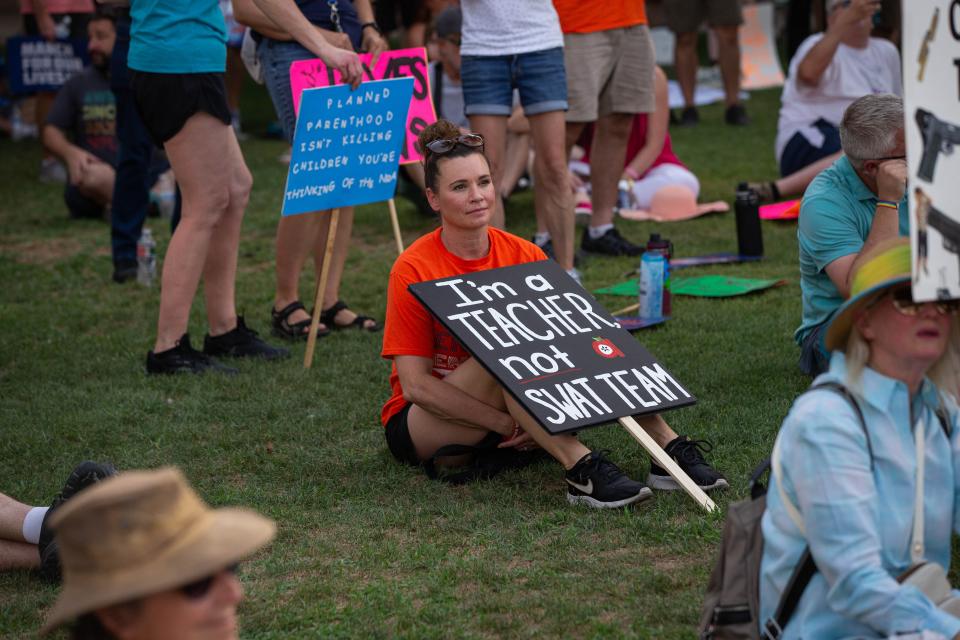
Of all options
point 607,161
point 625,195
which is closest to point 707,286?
point 607,161

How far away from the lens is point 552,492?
441cm

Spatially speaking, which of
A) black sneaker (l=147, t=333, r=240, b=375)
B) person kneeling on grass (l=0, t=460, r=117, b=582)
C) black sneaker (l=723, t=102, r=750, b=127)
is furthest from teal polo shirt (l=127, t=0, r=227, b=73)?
black sneaker (l=723, t=102, r=750, b=127)

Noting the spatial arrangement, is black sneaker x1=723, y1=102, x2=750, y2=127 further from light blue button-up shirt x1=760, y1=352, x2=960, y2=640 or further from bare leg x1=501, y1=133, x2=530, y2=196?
light blue button-up shirt x1=760, y1=352, x2=960, y2=640

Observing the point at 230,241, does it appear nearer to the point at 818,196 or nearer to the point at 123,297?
the point at 123,297

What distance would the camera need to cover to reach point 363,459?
4.82 m

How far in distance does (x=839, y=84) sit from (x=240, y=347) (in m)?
4.93

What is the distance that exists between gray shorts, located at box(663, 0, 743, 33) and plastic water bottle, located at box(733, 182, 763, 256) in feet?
17.5

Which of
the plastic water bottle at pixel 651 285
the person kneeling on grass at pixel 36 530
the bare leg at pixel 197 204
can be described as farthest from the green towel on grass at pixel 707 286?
the person kneeling on grass at pixel 36 530

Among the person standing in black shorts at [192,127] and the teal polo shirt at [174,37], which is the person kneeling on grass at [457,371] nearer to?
the person standing in black shorts at [192,127]

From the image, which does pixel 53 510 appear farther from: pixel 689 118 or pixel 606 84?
pixel 689 118

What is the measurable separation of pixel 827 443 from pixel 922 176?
575 millimetres

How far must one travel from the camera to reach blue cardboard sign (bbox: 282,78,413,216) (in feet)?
19.7

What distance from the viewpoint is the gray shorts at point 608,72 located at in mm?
7750

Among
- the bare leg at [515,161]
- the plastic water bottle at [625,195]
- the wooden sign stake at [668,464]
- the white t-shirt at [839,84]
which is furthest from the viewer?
the bare leg at [515,161]
